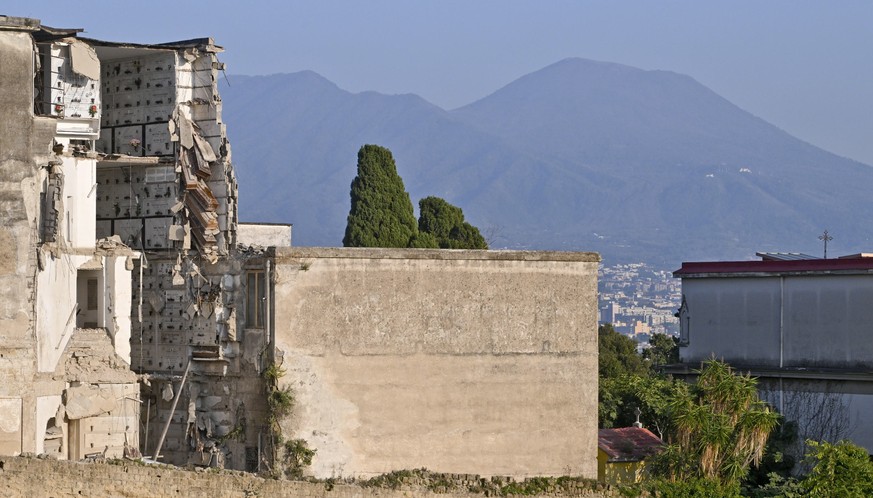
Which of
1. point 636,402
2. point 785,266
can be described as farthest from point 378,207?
point 785,266

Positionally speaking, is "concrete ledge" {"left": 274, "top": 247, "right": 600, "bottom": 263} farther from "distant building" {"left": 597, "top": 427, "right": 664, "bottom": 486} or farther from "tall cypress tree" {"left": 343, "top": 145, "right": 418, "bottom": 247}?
"tall cypress tree" {"left": 343, "top": 145, "right": 418, "bottom": 247}

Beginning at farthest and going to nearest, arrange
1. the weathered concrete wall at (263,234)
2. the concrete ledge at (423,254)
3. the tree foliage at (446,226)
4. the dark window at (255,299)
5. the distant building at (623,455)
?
the tree foliage at (446,226)
the weathered concrete wall at (263,234)
the distant building at (623,455)
the dark window at (255,299)
the concrete ledge at (423,254)

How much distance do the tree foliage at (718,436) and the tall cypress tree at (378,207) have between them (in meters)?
16.5

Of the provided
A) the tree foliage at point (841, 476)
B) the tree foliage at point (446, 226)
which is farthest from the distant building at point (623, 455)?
the tree foliage at point (446, 226)

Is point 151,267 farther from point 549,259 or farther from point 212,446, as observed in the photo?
point 549,259

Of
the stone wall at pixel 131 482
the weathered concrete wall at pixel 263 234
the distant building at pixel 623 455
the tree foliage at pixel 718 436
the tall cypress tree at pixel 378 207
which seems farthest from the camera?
the tall cypress tree at pixel 378 207

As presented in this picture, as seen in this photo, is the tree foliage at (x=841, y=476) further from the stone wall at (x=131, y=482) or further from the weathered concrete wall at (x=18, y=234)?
the weathered concrete wall at (x=18, y=234)

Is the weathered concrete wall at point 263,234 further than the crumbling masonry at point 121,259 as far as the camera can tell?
Yes

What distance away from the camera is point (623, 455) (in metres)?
39.1

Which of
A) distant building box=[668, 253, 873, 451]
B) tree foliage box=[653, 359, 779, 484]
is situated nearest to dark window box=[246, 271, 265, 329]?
tree foliage box=[653, 359, 779, 484]

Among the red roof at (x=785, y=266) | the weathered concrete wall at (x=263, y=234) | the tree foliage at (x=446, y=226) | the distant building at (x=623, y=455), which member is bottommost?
the distant building at (x=623, y=455)

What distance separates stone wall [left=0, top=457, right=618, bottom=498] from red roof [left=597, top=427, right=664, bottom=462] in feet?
35.3

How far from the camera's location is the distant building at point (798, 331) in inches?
1635

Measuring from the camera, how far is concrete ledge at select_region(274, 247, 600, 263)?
1362 inches
